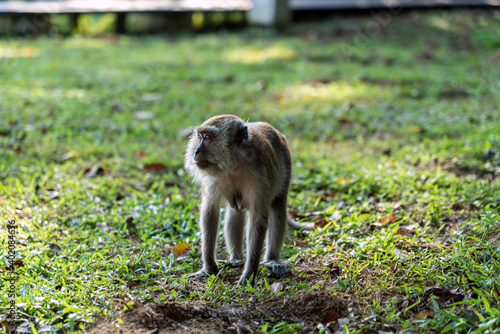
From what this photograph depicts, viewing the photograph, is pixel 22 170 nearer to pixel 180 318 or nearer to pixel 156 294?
pixel 156 294

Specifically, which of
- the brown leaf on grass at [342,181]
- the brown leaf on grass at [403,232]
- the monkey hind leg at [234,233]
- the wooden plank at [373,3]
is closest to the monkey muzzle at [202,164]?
the monkey hind leg at [234,233]

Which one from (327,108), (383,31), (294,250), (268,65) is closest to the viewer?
(294,250)

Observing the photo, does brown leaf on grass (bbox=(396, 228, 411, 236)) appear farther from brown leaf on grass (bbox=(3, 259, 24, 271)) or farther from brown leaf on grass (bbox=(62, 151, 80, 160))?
brown leaf on grass (bbox=(62, 151, 80, 160))

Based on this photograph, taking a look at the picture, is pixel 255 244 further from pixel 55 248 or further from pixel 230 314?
pixel 55 248

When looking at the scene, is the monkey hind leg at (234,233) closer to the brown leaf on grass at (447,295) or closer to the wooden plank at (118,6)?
the brown leaf on grass at (447,295)

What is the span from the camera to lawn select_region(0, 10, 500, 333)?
3701 mm

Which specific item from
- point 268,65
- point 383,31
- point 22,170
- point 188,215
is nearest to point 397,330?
point 188,215

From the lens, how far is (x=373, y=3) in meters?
17.8

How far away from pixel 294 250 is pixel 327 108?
4.73 meters

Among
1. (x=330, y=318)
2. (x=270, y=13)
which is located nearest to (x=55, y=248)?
(x=330, y=318)

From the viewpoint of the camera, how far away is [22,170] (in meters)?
6.15

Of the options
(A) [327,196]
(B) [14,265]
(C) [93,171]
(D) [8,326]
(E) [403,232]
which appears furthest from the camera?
(C) [93,171]

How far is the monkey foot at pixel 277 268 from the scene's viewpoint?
430 cm

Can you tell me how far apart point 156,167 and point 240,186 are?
2.67 meters
